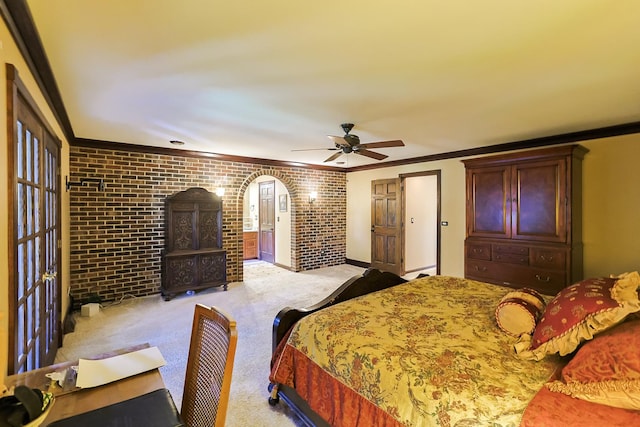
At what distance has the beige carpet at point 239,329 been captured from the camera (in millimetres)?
2174

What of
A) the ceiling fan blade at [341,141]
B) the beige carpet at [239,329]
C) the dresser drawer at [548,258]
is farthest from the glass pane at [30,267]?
the dresser drawer at [548,258]

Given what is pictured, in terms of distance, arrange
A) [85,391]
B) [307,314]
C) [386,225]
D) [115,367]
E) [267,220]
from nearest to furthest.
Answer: [85,391], [115,367], [307,314], [386,225], [267,220]


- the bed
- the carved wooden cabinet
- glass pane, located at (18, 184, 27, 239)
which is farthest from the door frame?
glass pane, located at (18, 184, 27, 239)

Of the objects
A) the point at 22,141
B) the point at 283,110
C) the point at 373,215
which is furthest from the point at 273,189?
the point at 22,141

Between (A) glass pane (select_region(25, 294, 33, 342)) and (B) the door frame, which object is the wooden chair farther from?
(B) the door frame

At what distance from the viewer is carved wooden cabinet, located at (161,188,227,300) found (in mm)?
4504

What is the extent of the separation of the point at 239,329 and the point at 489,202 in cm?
364


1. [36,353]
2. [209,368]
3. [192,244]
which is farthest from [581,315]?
[192,244]

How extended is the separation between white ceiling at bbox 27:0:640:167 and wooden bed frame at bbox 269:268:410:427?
1.58 m

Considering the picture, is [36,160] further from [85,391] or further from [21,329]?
[85,391]

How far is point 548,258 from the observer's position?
373 cm

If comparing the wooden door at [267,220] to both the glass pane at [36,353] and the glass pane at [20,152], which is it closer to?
the glass pane at [36,353]

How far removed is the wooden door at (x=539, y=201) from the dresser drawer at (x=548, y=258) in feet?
0.47

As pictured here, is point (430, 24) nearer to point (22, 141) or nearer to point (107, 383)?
point (107, 383)
